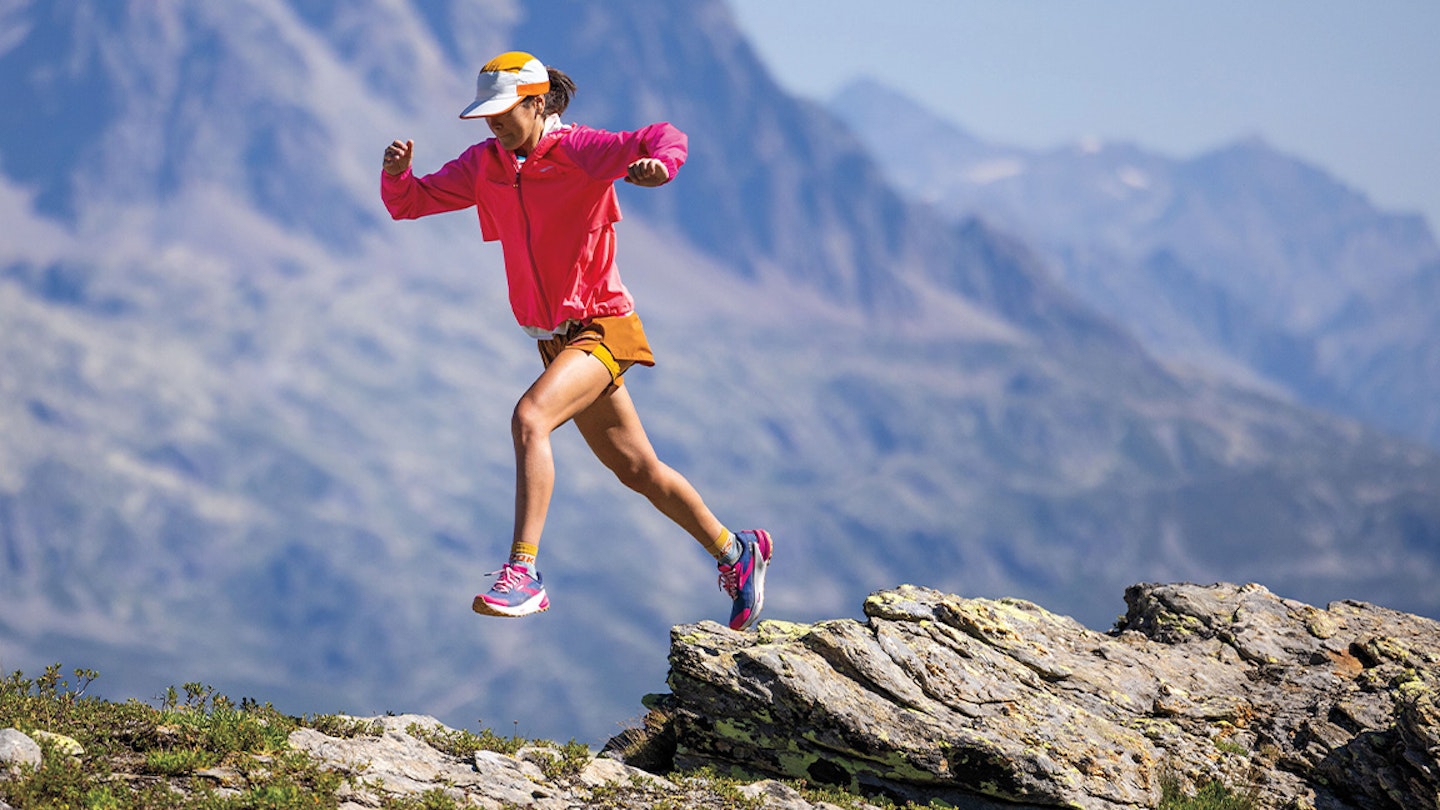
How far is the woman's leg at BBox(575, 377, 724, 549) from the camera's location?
8.93m

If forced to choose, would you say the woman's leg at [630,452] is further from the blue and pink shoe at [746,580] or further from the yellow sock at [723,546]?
the blue and pink shoe at [746,580]

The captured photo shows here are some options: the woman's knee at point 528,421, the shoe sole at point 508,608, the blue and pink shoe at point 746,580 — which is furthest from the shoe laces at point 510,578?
the blue and pink shoe at point 746,580

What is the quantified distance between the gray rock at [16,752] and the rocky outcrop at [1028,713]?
3920 millimetres

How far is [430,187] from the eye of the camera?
9.09 meters

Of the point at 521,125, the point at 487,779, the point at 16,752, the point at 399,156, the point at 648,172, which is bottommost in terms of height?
the point at 16,752

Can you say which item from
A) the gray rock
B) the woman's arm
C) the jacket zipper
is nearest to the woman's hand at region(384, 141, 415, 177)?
the jacket zipper

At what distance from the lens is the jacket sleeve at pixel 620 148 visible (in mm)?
8148

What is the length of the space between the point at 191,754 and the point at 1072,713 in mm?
5528

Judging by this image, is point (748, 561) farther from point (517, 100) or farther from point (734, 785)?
point (517, 100)

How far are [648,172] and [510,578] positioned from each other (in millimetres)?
2365

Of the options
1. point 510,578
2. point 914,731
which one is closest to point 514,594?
point 510,578

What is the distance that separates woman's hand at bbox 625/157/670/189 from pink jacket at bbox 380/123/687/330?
1.64ft

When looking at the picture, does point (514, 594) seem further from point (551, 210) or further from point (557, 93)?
point (557, 93)

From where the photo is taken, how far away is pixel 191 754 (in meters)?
7.35
